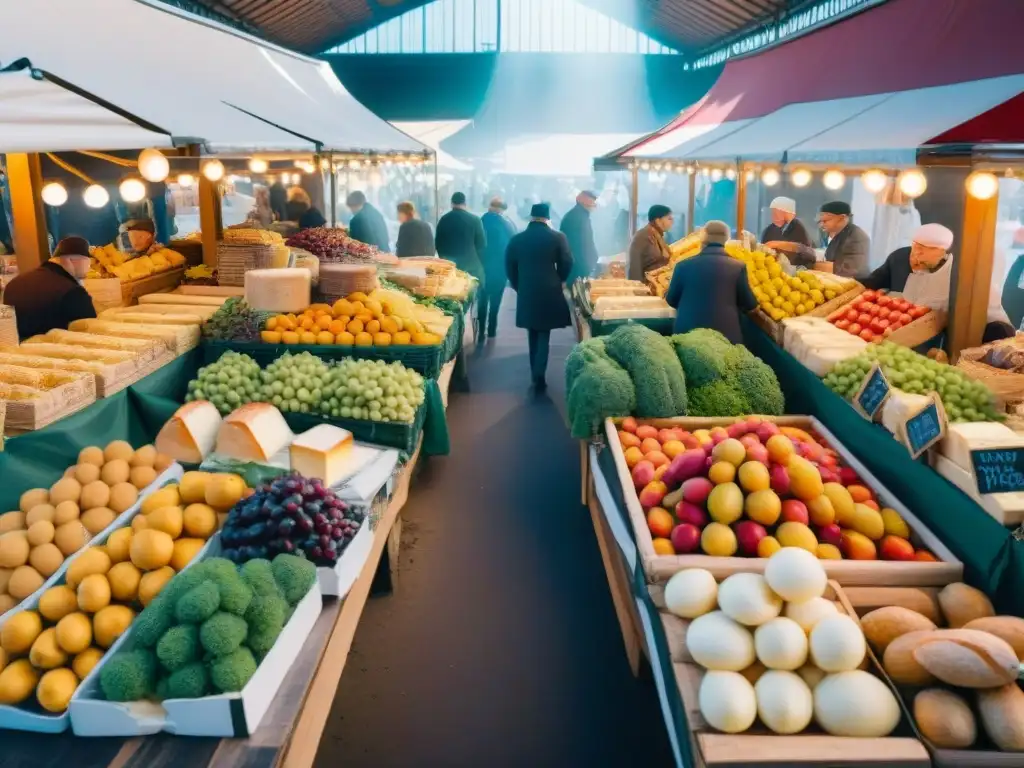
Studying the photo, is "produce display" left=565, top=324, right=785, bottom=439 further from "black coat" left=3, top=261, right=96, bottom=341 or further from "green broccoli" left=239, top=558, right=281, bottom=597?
"black coat" left=3, top=261, right=96, bottom=341

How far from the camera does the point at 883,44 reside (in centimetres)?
661

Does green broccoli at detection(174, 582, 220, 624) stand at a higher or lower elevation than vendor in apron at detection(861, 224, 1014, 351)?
lower

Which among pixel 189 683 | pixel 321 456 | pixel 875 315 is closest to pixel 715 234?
pixel 875 315

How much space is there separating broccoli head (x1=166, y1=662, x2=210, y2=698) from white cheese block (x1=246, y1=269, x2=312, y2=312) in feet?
11.3

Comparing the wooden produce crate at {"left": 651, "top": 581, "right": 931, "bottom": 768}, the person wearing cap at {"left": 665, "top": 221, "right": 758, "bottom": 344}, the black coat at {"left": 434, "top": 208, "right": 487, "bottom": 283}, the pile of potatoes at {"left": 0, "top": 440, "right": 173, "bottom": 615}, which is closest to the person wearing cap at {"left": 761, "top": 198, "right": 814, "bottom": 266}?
the person wearing cap at {"left": 665, "top": 221, "right": 758, "bottom": 344}

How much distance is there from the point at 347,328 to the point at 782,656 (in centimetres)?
359

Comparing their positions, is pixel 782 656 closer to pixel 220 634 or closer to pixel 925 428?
pixel 925 428

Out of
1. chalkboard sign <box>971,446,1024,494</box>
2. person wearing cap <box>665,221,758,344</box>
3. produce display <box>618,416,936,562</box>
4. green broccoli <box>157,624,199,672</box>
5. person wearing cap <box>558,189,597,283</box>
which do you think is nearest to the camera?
green broccoli <box>157,624,199,672</box>

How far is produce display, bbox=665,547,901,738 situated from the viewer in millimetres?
2193

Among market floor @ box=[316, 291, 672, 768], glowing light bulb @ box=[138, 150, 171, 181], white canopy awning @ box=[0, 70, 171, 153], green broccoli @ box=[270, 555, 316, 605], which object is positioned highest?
white canopy awning @ box=[0, 70, 171, 153]

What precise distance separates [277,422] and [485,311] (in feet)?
23.1

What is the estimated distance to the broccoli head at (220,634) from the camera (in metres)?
2.29

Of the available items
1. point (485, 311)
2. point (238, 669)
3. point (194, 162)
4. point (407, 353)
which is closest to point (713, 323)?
point (407, 353)

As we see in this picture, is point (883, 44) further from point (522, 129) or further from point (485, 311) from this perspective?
point (522, 129)
